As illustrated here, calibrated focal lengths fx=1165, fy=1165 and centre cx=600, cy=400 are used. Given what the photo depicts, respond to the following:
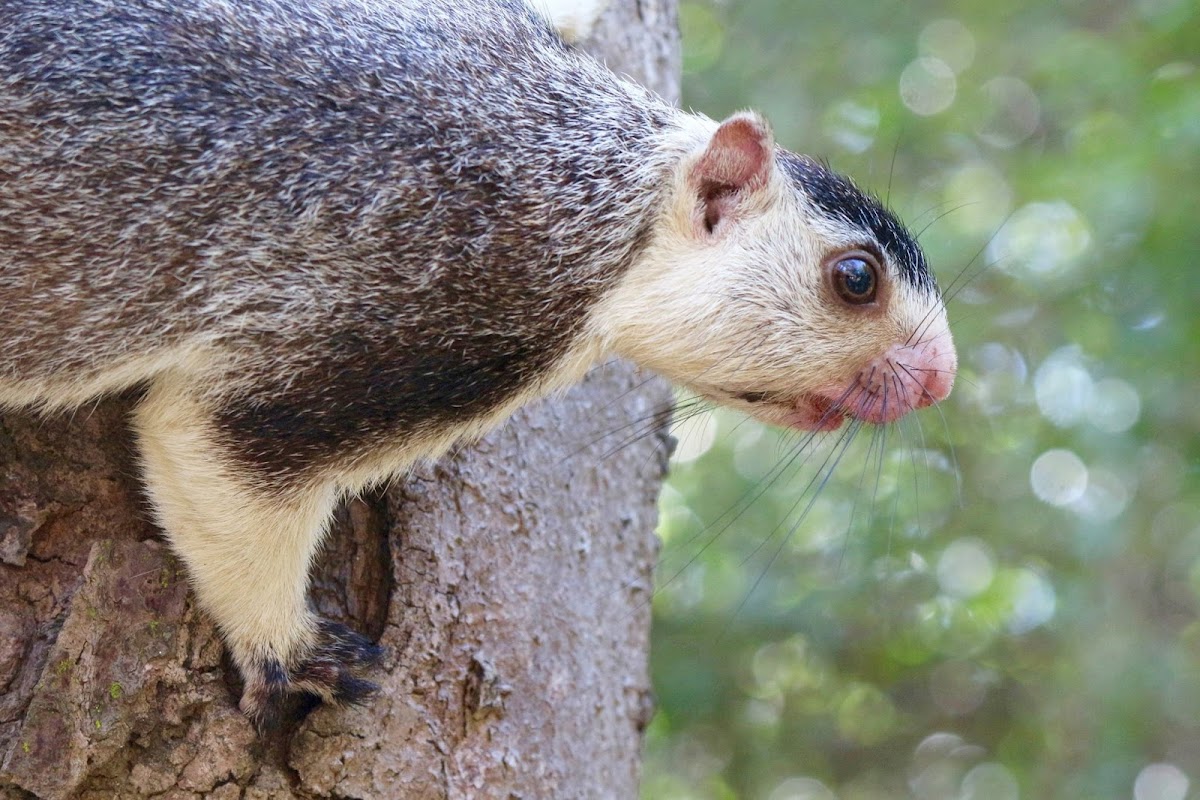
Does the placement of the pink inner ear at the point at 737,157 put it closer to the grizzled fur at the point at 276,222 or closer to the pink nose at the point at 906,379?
the grizzled fur at the point at 276,222

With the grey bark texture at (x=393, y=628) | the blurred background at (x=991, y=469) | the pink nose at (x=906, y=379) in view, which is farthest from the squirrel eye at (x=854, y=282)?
the blurred background at (x=991, y=469)

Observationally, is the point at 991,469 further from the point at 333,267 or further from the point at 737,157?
the point at 333,267

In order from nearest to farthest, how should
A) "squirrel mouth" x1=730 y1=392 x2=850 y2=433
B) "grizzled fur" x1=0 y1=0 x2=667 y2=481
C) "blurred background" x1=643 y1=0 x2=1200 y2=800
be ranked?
"grizzled fur" x1=0 y1=0 x2=667 y2=481 → "squirrel mouth" x1=730 y1=392 x2=850 y2=433 → "blurred background" x1=643 y1=0 x2=1200 y2=800

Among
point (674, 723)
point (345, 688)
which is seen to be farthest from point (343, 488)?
point (674, 723)

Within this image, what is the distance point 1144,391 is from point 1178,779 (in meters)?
3.95

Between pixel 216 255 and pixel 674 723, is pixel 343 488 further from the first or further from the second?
pixel 674 723

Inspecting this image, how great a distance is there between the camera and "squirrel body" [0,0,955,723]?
8.83ft

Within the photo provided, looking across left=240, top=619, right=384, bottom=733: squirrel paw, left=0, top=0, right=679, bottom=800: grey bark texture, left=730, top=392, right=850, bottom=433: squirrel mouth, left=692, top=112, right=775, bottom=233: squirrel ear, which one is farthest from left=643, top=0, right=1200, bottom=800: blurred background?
left=240, top=619, right=384, bottom=733: squirrel paw

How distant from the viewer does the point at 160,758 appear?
276cm

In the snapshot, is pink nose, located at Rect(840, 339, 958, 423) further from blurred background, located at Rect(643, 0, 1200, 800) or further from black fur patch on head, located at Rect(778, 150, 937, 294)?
blurred background, located at Rect(643, 0, 1200, 800)

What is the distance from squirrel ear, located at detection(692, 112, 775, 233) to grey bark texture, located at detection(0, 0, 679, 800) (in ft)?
3.00

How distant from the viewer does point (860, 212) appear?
328 centimetres

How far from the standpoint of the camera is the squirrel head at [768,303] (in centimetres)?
307

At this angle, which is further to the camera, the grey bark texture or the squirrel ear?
the squirrel ear
